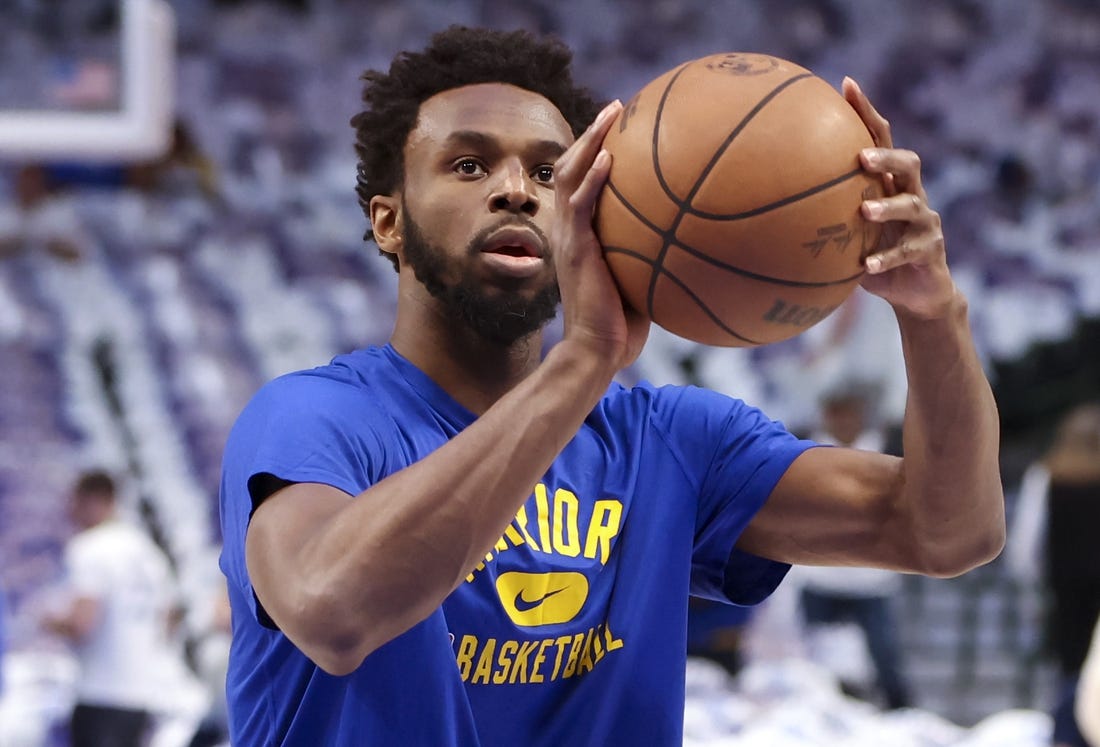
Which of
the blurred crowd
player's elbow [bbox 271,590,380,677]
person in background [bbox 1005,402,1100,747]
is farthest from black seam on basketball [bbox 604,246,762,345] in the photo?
the blurred crowd

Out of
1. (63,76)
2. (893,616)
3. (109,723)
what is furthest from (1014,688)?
(63,76)

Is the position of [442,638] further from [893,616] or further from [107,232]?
[107,232]

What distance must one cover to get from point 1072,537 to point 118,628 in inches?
170

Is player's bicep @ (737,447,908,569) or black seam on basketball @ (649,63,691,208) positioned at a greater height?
black seam on basketball @ (649,63,691,208)

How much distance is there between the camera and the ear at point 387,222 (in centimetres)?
257

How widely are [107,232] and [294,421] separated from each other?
8537 mm

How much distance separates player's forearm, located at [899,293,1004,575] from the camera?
221cm

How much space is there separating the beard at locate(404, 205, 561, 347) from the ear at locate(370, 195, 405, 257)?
6.8 inches

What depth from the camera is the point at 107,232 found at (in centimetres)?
998

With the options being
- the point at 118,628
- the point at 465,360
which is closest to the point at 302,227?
the point at 118,628

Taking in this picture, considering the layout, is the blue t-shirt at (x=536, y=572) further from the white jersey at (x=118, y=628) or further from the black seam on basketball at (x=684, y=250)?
the white jersey at (x=118, y=628)

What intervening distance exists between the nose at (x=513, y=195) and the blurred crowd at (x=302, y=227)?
6556 mm

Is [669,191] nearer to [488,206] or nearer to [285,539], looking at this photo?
[488,206]

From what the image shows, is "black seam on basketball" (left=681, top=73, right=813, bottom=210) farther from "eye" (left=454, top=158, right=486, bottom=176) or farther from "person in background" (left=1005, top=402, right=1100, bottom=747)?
"person in background" (left=1005, top=402, right=1100, bottom=747)
